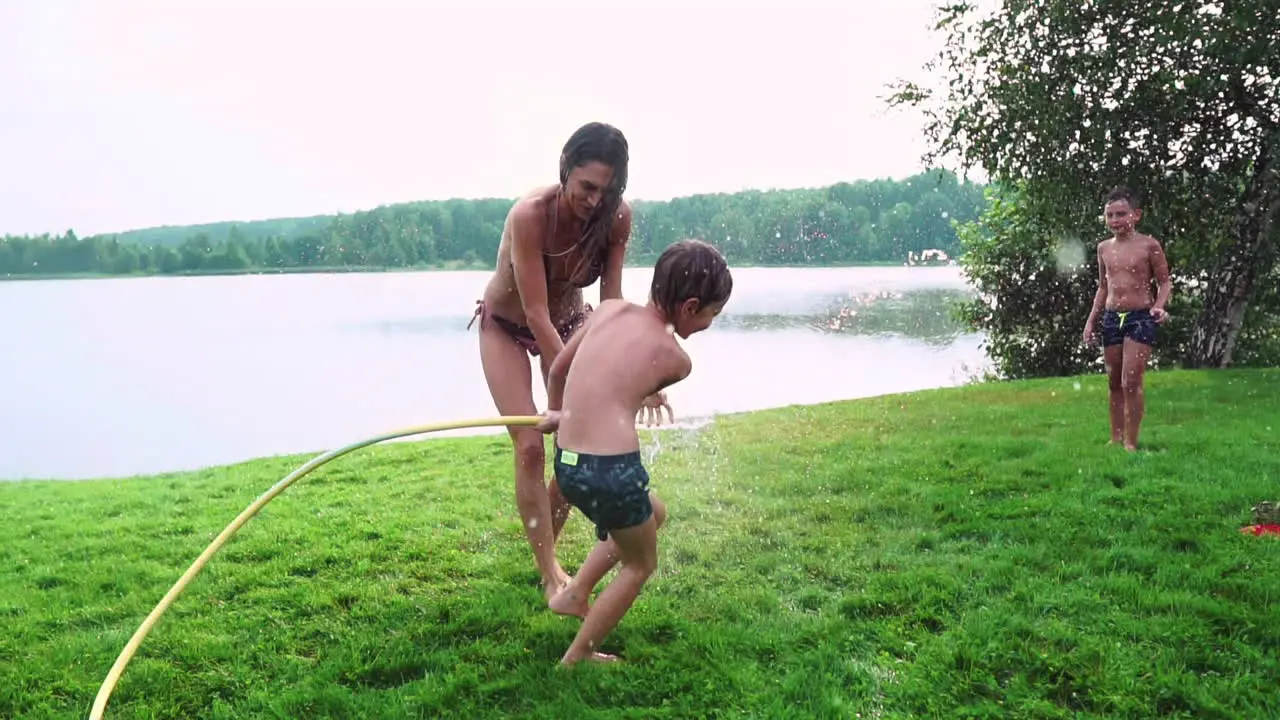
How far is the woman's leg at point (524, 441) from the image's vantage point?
12.4 ft

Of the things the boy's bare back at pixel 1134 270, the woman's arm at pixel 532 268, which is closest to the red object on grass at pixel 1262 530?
the boy's bare back at pixel 1134 270

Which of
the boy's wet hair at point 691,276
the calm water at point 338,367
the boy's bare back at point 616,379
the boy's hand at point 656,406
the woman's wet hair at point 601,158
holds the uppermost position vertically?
the woman's wet hair at point 601,158

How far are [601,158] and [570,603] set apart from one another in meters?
1.76

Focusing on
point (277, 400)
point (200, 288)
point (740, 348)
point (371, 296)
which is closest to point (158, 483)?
point (277, 400)

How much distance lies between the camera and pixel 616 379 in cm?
293

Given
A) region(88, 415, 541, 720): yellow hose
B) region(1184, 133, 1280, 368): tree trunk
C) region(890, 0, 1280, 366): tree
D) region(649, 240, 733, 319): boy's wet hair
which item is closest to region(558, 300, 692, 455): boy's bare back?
region(649, 240, 733, 319): boy's wet hair

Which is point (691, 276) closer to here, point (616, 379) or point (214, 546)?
point (616, 379)

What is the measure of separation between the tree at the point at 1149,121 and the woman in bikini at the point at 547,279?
31.4ft

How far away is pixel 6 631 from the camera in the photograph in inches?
151

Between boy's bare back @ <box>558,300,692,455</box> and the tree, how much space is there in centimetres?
1013

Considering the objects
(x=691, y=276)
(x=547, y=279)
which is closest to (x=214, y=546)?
(x=547, y=279)

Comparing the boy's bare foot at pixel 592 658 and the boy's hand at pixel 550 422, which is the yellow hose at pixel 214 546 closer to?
the boy's hand at pixel 550 422

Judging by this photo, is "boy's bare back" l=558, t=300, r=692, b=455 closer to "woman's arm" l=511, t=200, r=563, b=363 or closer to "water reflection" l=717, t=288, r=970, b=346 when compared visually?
"woman's arm" l=511, t=200, r=563, b=363

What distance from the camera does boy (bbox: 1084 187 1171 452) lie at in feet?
20.8
